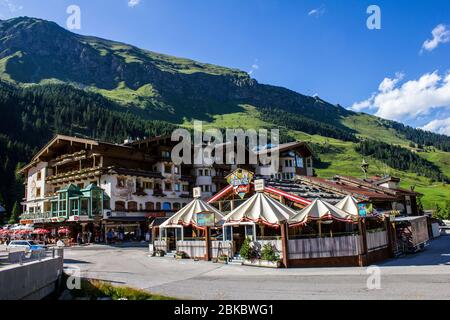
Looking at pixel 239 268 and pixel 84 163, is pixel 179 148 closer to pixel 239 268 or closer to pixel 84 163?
pixel 84 163

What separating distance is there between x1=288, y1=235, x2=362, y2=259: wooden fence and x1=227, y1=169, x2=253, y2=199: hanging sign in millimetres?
7697

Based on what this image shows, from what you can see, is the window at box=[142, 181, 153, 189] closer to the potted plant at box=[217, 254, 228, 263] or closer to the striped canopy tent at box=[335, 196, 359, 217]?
the potted plant at box=[217, 254, 228, 263]

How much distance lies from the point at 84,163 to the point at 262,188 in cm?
3360

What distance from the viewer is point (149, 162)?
57.7 m

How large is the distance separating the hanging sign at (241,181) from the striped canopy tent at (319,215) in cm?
657

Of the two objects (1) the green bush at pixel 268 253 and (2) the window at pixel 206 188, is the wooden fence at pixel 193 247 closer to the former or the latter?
(1) the green bush at pixel 268 253

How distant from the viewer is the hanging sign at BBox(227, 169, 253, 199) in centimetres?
3086

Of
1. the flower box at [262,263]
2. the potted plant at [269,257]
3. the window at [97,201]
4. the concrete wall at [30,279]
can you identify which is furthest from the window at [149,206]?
the concrete wall at [30,279]

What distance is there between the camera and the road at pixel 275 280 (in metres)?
14.7

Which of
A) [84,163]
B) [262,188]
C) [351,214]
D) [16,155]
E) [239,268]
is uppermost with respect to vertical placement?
[16,155]

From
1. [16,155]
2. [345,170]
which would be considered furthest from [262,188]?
[345,170]

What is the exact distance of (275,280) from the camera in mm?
19062

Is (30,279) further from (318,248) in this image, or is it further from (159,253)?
(159,253)

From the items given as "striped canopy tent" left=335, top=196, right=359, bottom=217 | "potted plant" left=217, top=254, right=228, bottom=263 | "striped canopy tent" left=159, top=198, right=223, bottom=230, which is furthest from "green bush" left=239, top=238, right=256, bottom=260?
"striped canopy tent" left=335, top=196, right=359, bottom=217
